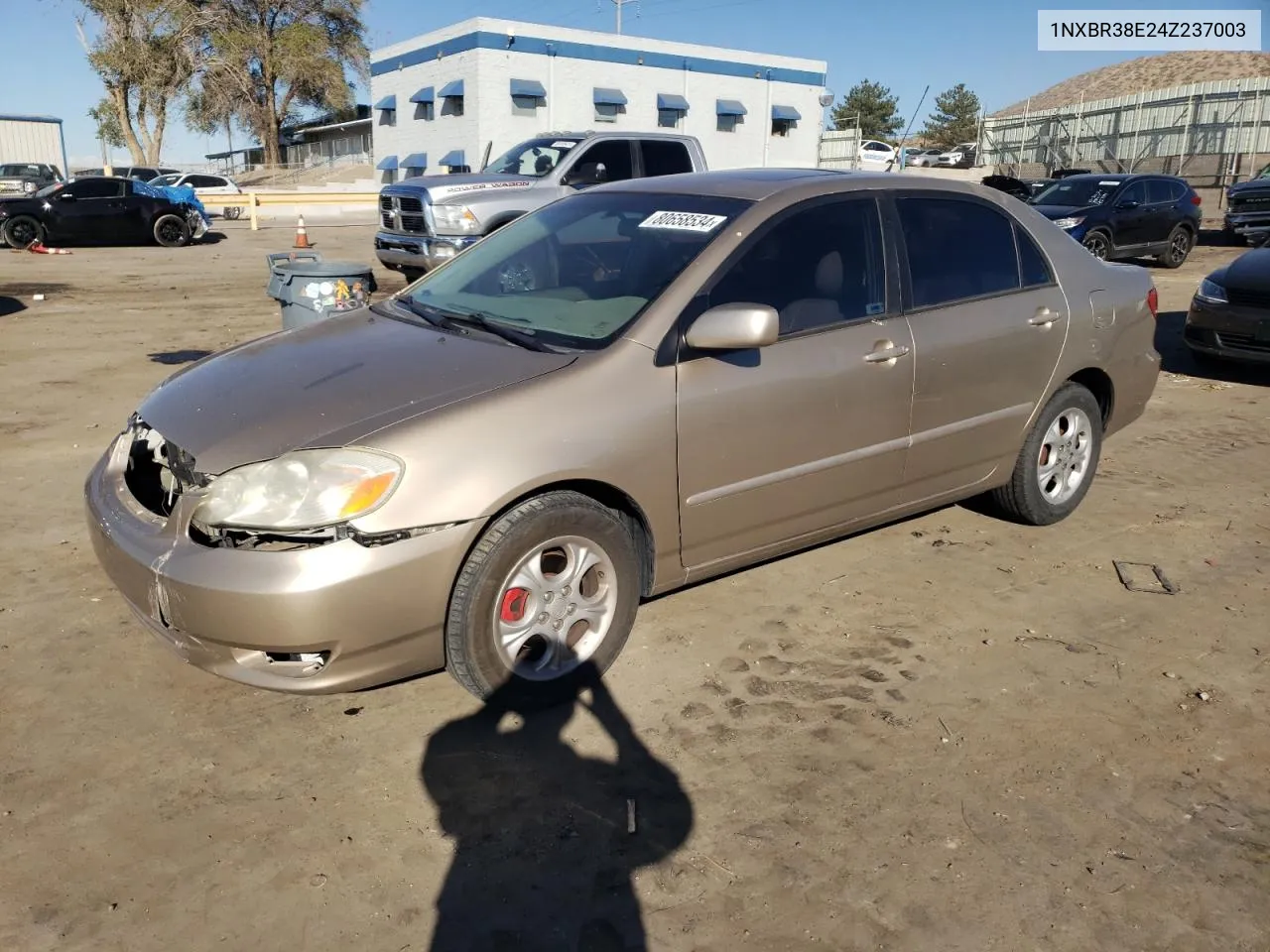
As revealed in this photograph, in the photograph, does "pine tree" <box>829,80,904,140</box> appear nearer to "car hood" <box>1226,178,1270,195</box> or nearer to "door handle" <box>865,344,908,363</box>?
"car hood" <box>1226,178,1270,195</box>

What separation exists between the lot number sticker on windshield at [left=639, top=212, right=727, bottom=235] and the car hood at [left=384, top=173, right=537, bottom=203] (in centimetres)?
871

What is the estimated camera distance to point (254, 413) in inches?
128

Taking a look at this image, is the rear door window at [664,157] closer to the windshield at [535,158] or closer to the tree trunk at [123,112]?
the windshield at [535,158]

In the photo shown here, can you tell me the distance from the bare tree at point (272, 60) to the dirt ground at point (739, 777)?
55.2m

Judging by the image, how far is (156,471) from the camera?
3.56 metres

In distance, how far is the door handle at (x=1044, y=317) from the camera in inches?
183

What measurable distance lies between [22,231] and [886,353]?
2154 centimetres

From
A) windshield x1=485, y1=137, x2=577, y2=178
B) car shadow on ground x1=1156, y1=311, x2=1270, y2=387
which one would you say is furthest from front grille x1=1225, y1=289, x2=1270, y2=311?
windshield x1=485, y1=137, x2=577, y2=178

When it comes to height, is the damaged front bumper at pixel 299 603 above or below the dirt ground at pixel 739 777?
above

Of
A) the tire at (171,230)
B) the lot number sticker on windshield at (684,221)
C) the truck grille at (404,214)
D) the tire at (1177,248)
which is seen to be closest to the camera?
the lot number sticker on windshield at (684,221)

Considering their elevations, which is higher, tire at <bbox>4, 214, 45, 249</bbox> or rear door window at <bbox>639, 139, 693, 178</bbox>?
rear door window at <bbox>639, 139, 693, 178</bbox>

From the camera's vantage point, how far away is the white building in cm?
3931

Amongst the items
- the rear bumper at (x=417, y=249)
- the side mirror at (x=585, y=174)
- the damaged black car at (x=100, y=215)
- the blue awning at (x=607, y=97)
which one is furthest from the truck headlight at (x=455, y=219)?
the blue awning at (x=607, y=97)

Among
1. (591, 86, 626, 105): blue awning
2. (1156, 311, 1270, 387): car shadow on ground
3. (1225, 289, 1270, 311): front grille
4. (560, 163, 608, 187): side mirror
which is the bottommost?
(1156, 311, 1270, 387): car shadow on ground
